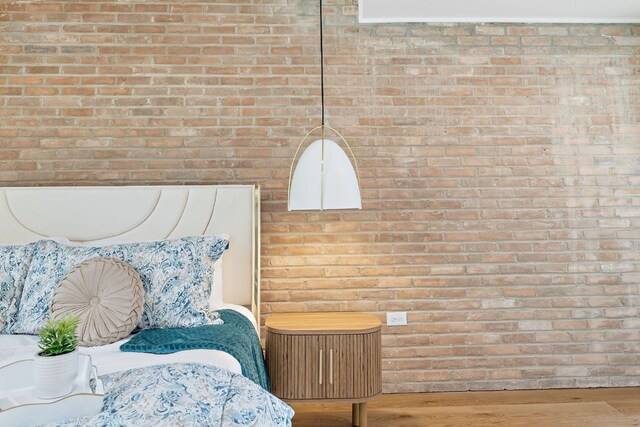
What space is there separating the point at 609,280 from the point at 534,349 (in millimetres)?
674

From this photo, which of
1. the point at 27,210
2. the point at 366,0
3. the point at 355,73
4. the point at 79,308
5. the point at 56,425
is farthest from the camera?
the point at 355,73

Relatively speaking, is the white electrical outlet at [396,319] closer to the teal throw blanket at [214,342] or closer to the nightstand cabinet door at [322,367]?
the nightstand cabinet door at [322,367]

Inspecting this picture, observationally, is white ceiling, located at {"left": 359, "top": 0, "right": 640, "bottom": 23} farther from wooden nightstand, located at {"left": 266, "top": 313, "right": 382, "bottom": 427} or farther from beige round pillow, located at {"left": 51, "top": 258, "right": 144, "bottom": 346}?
beige round pillow, located at {"left": 51, "top": 258, "right": 144, "bottom": 346}

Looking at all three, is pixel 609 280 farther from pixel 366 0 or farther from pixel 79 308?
pixel 79 308

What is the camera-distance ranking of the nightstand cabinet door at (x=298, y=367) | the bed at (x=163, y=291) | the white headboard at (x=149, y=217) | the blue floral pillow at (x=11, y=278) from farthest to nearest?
the white headboard at (x=149, y=217), the nightstand cabinet door at (x=298, y=367), the blue floral pillow at (x=11, y=278), the bed at (x=163, y=291)

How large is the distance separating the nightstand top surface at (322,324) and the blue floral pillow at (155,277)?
34cm

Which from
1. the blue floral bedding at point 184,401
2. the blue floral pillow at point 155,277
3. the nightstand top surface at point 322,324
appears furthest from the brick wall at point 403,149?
the blue floral bedding at point 184,401

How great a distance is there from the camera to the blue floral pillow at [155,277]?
193 cm

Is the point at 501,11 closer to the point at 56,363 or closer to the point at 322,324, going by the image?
the point at 322,324

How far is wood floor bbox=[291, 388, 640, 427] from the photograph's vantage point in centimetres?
233

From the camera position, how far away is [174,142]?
2734 millimetres

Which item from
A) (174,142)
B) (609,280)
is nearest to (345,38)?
(174,142)

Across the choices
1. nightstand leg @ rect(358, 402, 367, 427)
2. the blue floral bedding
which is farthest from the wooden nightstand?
the blue floral bedding

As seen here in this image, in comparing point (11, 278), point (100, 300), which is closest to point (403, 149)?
point (100, 300)
